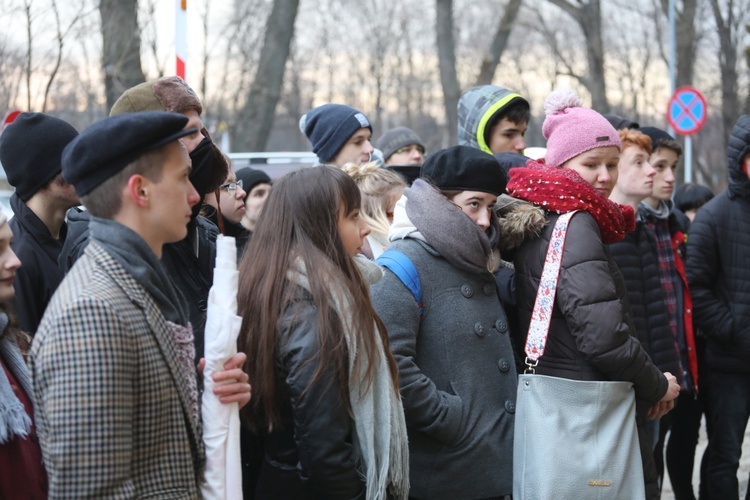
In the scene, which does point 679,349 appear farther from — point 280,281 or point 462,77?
point 462,77

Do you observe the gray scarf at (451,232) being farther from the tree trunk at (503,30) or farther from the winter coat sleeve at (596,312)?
the tree trunk at (503,30)

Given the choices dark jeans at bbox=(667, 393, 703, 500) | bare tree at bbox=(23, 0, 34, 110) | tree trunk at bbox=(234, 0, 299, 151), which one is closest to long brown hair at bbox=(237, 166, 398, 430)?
dark jeans at bbox=(667, 393, 703, 500)

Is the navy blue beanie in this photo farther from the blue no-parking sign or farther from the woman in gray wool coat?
the blue no-parking sign

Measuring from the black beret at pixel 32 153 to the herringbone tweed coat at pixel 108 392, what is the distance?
1.31 metres

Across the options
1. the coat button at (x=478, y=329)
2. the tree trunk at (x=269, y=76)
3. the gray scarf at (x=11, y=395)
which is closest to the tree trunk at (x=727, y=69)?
the tree trunk at (x=269, y=76)

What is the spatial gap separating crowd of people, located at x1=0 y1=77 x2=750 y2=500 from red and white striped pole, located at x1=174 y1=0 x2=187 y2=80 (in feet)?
4.62

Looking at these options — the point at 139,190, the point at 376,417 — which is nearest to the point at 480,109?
the point at 376,417

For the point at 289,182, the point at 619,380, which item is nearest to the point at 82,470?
the point at 289,182

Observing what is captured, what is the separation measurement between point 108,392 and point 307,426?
88 centimetres

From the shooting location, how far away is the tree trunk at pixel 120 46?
10.2m

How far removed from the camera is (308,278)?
9.46ft

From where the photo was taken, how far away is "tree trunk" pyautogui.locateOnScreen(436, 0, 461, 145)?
20.0m

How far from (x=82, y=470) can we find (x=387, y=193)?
8.72ft

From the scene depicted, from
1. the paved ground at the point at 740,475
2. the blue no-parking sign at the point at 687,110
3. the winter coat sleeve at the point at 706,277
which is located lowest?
the paved ground at the point at 740,475
